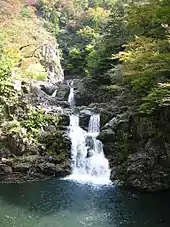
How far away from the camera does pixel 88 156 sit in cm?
2228

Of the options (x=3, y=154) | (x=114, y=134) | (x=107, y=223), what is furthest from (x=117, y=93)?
(x=107, y=223)

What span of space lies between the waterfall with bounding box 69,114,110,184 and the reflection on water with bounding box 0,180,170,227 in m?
1.61

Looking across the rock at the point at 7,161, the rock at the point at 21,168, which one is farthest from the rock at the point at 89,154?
the rock at the point at 7,161

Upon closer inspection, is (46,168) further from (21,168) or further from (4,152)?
(4,152)

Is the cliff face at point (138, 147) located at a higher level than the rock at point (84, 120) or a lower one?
lower

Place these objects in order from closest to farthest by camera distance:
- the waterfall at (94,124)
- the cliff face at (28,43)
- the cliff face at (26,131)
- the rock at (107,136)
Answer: the cliff face at (26,131), the rock at (107,136), the waterfall at (94,124), the cliff face at (28,43)

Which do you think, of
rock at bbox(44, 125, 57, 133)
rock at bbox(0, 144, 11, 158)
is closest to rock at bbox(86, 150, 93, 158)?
rock at bbox(44, 125, 57, 133)

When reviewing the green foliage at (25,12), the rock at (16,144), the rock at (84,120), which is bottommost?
the rock at (16,144)

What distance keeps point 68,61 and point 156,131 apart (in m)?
28.5

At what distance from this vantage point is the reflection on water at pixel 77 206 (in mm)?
→ 14511

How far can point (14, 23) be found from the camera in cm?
3722

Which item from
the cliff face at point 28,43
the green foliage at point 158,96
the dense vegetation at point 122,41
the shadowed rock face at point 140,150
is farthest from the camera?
the cliff face at point 28,43

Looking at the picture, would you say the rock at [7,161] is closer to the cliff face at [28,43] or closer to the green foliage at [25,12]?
the cliff face at [28,43]

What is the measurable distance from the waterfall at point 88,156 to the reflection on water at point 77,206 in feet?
5.27
